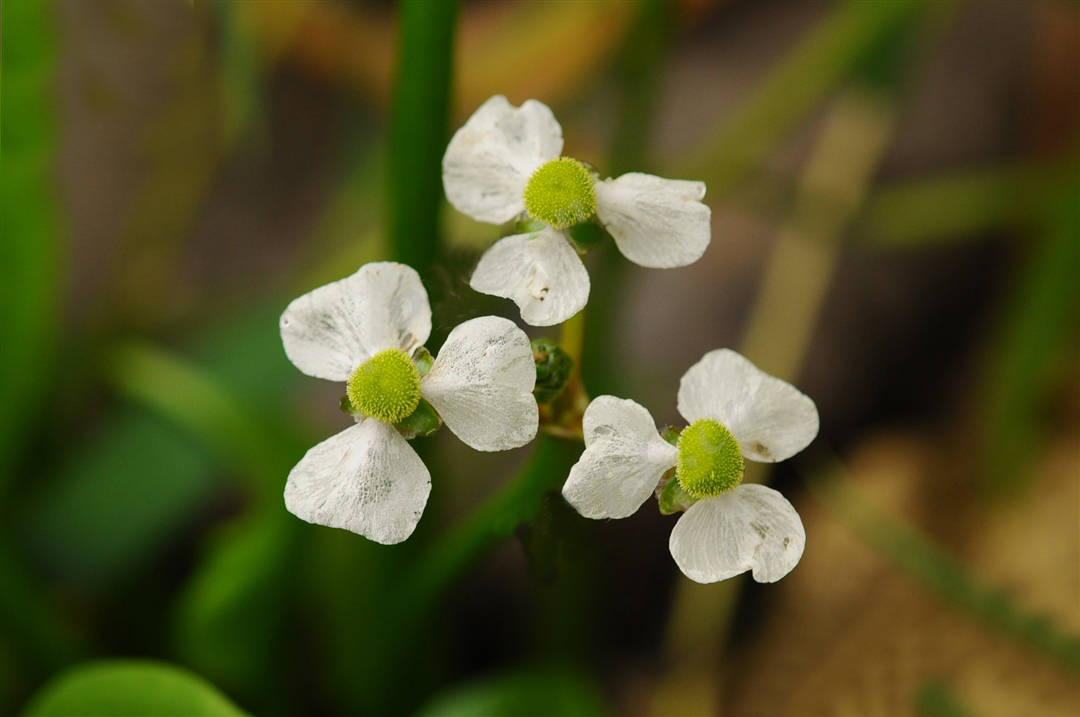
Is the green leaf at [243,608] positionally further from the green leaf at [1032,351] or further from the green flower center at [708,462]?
the green leaf at [1032,351]

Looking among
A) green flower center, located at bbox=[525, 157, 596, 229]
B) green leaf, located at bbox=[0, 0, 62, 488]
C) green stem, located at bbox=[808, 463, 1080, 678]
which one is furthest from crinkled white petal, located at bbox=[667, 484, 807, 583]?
green leaf, located at bbox=[0, 0, 62, 488]

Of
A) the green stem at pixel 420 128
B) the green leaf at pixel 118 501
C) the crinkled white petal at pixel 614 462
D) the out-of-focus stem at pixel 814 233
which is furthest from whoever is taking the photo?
the out-of-focus stem at pixel 814 233

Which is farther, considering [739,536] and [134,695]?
[134,695]

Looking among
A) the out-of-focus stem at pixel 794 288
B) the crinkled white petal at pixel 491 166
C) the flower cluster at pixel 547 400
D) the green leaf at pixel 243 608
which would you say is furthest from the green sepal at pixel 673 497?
the out-of-focus stem at pixel 794 288

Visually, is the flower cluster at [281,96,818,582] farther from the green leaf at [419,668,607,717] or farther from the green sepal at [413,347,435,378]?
the green leaf at [419,668,607,717]

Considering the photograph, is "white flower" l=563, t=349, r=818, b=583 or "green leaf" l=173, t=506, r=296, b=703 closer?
"white flower" l=563, t=349, r=818, b=583

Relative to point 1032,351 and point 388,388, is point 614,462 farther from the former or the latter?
point 1032,351

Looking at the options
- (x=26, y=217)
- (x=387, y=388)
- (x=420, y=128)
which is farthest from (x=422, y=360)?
(x=26, y=217)
